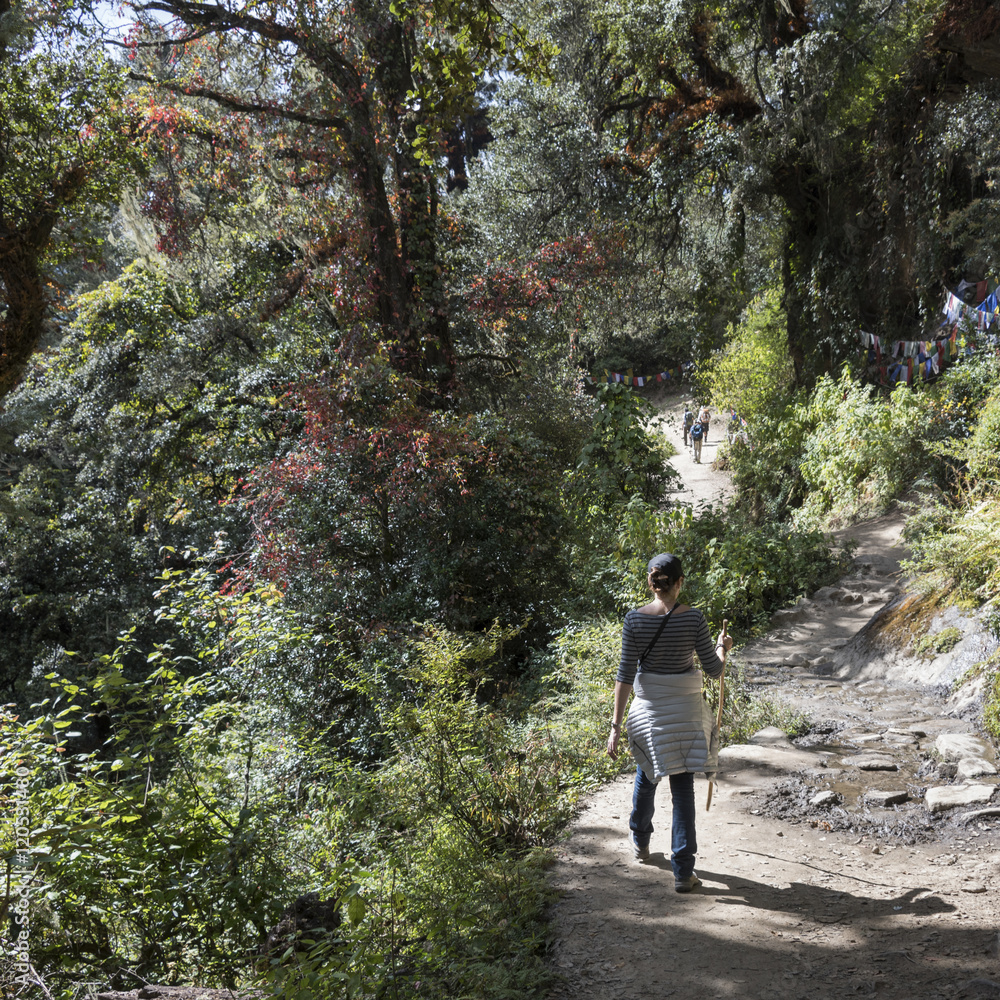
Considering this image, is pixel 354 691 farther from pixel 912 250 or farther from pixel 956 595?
pixel 912 250

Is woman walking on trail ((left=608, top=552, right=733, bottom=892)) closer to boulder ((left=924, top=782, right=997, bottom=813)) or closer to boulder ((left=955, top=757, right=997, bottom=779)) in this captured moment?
boulder ((left=924, top=782, right=997, bottom=813))

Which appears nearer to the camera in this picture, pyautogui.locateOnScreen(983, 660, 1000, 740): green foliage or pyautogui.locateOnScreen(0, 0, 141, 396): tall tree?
pyautogui.locateOnScreen(983, 660, 1000, 740): green foliage

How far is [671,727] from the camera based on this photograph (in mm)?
3398

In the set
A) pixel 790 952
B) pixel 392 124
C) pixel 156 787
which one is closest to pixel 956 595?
pixel 790 952

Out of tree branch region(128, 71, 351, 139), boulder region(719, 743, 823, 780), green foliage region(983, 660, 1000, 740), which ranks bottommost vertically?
boulder region(719, 743, 823, 780)

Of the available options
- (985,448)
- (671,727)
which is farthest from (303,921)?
(985,448)

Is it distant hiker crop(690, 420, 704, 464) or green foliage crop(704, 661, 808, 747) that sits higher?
distant hiker crop(690, 420, 704, 464)

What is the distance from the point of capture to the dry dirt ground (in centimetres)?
266

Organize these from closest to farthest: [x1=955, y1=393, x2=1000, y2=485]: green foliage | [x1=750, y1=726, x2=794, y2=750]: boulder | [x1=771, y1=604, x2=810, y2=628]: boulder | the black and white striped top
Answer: the black and white striped top, [x1=750, y1=726, x2=794, y2=750]: boulder, [x1=955, y1=393, x2=1000, y2=485]: green foliage, [x1=771, y1=604, x2=810, y2=628]: boulder

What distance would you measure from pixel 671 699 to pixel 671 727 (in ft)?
0.41

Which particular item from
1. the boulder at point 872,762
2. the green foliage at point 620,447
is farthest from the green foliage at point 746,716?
the green foliage at point 620,447

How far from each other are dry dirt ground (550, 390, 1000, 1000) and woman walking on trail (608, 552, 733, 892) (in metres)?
0.32

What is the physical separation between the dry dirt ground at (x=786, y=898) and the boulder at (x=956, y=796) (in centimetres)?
7

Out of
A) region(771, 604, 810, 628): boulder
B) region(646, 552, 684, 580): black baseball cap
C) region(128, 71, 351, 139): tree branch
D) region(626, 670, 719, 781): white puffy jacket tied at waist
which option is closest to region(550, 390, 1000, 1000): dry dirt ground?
region(626, 670, 719, 781): white puffy jacket tied at waist
